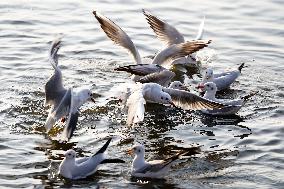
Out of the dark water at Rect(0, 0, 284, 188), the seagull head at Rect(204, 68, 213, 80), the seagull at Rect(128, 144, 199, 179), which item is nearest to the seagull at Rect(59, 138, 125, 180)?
the dark water at Rect(0, 0, 284, 188)

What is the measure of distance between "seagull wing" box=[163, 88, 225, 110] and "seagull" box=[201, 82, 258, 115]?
1.22ft

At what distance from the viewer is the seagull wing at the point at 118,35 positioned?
53.6ft

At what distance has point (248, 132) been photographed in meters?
13.7

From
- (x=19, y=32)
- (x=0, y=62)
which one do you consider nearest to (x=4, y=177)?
(x=0, y=62)

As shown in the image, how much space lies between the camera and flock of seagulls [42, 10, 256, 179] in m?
11.7

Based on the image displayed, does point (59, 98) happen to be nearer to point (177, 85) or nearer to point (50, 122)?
point (50, 122)

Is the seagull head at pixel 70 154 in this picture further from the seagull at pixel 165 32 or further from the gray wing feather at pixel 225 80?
the seagull at pixel 165 32

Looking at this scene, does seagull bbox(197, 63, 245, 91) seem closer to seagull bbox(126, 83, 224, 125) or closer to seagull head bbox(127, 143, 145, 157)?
seagull bbox(126, 83, 224, 125)

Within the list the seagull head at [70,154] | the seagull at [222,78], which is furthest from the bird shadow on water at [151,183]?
the seagull at [222,78]

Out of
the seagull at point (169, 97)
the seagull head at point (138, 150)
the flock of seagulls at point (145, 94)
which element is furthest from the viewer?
the seagull at point (169, 97)

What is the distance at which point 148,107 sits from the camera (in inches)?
595

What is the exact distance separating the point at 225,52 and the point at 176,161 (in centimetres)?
659

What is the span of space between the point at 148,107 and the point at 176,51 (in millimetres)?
1978

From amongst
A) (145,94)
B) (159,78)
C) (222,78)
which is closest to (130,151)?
(145,94)
